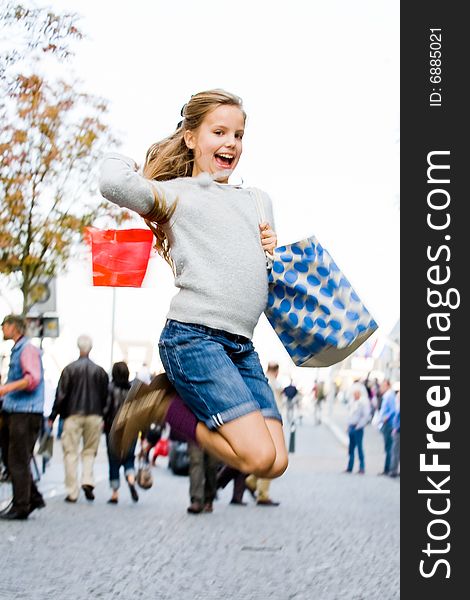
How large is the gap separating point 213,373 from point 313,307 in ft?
1.44

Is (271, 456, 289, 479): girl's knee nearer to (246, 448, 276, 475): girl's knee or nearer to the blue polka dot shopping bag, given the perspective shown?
(246, 448, 276, 475): girl's knee

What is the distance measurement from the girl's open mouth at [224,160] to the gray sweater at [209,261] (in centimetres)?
7

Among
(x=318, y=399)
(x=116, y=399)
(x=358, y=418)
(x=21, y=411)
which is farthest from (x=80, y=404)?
(x=318, y=399)

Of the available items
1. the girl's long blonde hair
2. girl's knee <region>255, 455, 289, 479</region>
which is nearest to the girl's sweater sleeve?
the girl's long blonde hair

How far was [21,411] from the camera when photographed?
1207cm

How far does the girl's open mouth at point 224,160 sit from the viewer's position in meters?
3.95

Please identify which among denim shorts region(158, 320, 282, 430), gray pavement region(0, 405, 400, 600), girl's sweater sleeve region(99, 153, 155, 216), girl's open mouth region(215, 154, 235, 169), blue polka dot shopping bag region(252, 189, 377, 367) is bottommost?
gray pavement region(0, 405, 400, 600)

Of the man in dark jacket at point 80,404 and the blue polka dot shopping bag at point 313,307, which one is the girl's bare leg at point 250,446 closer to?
the blue polka dot shopping bag at point 313,307

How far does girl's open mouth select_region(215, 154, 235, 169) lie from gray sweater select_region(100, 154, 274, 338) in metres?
0.07

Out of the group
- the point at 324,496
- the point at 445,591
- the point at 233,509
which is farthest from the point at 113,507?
the point at 445,591

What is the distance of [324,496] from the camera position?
56.4ft

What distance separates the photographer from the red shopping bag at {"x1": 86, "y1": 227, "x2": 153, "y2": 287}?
393 cm

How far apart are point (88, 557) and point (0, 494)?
520 centimetres

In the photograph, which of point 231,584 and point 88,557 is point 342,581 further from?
point 88,557
